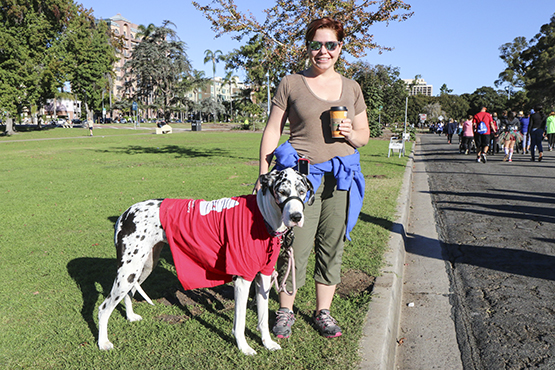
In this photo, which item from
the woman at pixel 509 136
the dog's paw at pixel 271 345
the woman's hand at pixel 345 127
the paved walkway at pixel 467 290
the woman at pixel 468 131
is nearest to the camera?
the woman's hand at pixel 345 127

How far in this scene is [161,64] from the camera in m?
72.4

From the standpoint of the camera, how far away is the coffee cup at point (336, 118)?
2.65 meters

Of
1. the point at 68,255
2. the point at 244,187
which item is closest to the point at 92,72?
the point at 244,187

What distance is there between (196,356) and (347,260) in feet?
7.65

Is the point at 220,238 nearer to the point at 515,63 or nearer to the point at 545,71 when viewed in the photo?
the point at 545,71

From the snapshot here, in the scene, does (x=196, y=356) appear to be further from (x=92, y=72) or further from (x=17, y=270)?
(x=92, y=72)

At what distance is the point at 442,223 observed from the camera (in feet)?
22.8

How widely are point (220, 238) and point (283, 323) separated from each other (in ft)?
2.79

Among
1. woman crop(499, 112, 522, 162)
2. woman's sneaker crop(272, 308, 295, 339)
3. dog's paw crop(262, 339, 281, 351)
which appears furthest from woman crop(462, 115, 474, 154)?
dog's paw crop(262, 339, 281, 351)

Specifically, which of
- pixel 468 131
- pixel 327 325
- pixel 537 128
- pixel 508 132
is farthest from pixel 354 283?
pixel 468 131

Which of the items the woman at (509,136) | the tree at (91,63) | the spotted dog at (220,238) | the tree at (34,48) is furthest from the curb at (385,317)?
the tree at (91,63)

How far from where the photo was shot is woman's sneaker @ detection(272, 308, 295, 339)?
3049mm

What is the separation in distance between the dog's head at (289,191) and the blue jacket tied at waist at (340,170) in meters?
0.18

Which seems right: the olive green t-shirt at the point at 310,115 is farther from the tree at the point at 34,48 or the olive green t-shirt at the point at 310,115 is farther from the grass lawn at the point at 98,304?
the tree at the point at 34,48
